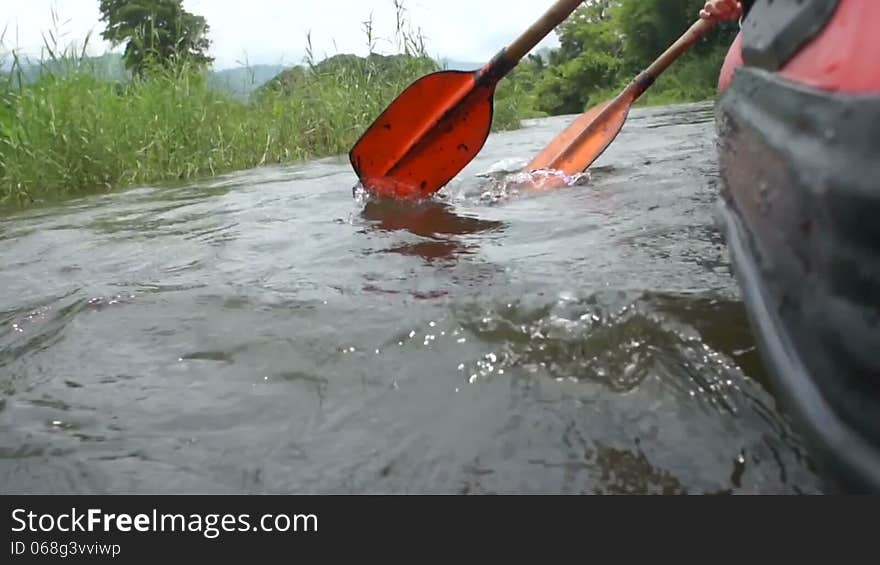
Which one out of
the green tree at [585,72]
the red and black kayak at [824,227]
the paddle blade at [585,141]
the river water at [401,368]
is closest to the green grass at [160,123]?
the river water at [401,368]

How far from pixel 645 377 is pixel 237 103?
5.28 m

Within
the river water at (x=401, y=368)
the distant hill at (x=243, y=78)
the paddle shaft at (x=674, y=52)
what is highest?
the distant hill at (x=243, y=78)

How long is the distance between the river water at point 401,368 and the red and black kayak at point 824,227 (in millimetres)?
206

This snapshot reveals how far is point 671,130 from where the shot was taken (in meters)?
5.94

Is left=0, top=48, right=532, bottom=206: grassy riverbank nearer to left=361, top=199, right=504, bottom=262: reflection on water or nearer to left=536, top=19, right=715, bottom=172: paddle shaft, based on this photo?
left=361, top=199, right=504, bottom=262: reflection on water

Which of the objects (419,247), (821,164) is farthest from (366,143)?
(821,164)

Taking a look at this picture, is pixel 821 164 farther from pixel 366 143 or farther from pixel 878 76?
pixel 366 143

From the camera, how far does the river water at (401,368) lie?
979 millimetres

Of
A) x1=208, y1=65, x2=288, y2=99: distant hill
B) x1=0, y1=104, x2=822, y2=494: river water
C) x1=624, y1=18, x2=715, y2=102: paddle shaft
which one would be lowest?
x1=0, y1=104, x2=822, y2=494: river water

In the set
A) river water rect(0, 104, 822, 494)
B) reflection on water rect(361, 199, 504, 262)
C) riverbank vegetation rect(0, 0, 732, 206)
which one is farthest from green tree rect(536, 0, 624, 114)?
river water rect(0, 104, 822, 494)

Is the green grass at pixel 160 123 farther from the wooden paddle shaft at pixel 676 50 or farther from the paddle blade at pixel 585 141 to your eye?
the wooden paddle shaft at pixel 676 50

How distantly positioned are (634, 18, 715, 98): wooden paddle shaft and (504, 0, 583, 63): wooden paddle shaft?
836 millimetres

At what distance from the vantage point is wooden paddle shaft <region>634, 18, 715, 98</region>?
341 cm
